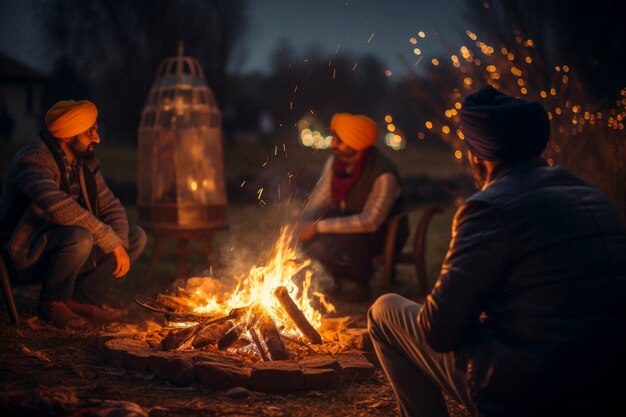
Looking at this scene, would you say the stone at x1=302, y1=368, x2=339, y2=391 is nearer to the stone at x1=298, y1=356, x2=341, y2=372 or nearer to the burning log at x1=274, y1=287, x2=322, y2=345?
the stone at x1=298, y1=356, x2=341, y2=372

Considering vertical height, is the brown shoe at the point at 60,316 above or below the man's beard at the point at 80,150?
below

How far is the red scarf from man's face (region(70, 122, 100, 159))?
2.57m

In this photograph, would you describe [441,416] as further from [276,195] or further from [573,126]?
[276,195]

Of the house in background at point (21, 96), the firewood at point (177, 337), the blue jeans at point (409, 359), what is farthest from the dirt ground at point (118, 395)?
the house in background at point (21, 96)

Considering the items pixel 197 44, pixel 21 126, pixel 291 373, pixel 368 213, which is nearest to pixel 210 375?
pixel 291 373

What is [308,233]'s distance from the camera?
7.01 metres

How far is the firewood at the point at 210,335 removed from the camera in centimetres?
437

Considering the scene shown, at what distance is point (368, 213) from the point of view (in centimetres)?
682

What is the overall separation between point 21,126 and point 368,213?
20041mm

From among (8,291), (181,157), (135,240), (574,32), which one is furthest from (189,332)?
(574,32)

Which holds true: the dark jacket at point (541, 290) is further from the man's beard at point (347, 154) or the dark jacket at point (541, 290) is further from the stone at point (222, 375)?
the man's beard at point (347, 154)

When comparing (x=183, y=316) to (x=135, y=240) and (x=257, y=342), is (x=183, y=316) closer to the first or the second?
(x=257, y=342)

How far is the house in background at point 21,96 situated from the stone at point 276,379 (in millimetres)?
21709

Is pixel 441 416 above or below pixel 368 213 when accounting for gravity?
below
